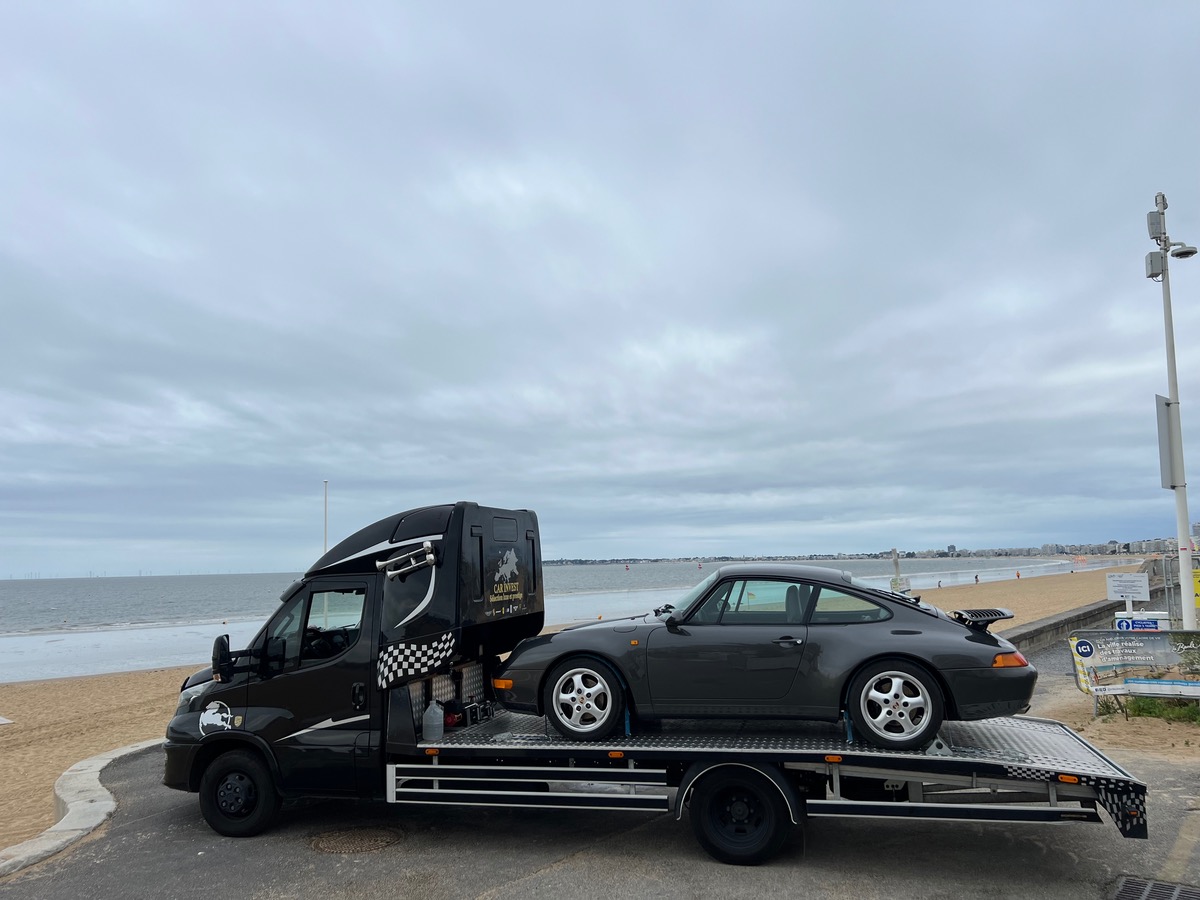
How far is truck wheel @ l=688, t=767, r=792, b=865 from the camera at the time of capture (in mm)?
5625

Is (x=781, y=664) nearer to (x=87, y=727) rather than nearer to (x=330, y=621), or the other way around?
(x=330, y=621)

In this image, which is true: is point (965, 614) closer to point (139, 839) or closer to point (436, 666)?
point (436, 666)

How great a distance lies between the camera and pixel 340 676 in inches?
259

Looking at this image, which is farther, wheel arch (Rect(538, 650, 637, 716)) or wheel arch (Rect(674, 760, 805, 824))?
wheel arch (Rect(538, 650, 637, 716))

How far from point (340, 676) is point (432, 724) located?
829mm

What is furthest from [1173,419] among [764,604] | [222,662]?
[222,662]

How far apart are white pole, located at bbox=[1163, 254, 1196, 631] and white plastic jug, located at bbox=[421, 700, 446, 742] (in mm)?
10172

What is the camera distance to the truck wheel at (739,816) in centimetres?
562

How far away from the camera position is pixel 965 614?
622cm

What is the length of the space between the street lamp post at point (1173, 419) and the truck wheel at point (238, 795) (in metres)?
11.5

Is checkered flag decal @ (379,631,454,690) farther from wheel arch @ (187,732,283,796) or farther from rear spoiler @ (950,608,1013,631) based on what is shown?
rear spoiler @ (950,608,1013,631)

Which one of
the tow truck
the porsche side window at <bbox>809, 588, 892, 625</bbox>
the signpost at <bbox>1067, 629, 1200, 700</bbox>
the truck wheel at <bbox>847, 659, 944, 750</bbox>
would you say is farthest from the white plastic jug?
the signpost at <bbox>1067, 629, 1200, 700</bbox>

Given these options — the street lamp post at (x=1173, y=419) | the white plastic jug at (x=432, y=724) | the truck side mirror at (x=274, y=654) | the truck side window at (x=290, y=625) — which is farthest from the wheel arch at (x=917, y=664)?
the street lamp post at (x=1173, y=419)

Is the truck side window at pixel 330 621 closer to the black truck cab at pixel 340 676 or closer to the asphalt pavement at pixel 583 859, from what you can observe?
the black truck cab at pixel 340 676
